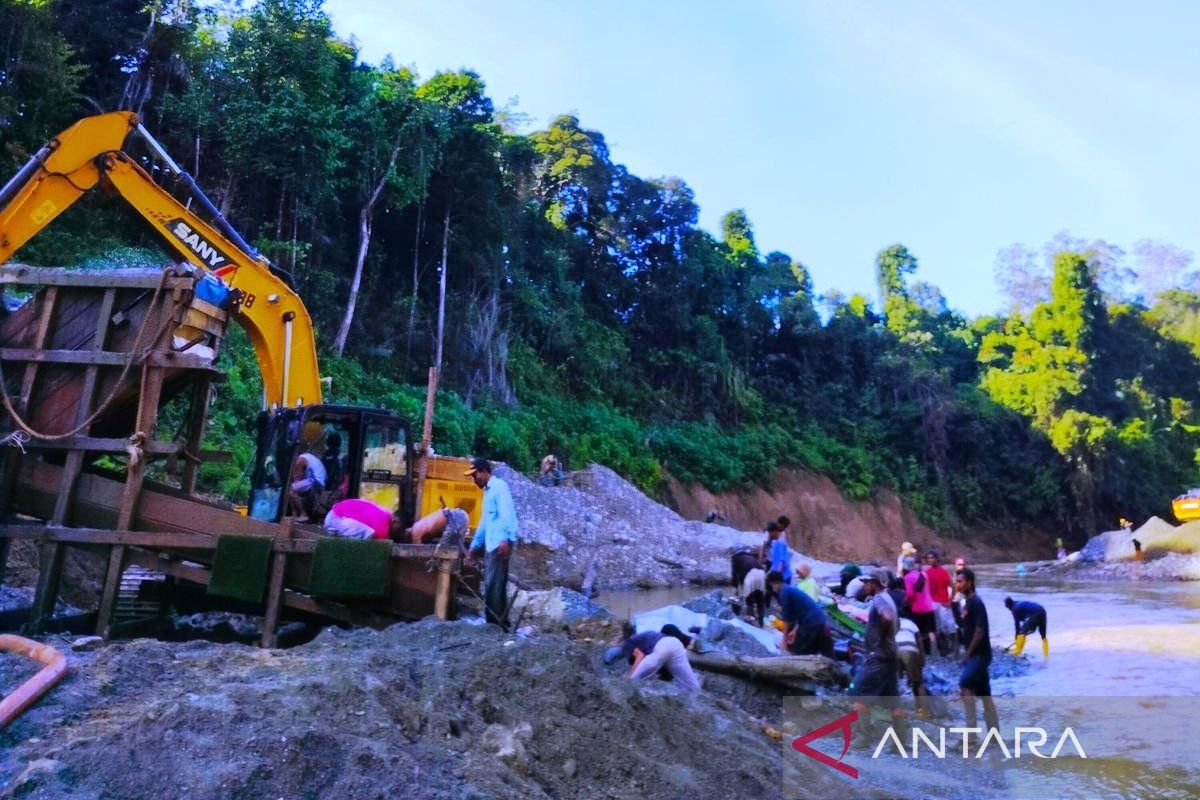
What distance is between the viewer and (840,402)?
46125 mm

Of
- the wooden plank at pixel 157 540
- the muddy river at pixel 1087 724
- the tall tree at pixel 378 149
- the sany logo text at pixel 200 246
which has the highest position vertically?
the tall tree at pixel 378 149

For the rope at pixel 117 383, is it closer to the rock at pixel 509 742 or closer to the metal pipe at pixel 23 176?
the metal pipe at pixel 23 176

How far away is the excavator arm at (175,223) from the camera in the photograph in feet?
26.9

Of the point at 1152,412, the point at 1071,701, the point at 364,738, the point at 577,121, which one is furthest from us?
the point at 1152,412

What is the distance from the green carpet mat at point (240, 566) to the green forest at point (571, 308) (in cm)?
962

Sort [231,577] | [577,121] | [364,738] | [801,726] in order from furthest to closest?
[577,121]
[801,726]
[231,577]
[364,738]

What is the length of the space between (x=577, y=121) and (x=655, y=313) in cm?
910

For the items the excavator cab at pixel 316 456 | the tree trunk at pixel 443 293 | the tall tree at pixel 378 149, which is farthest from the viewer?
the tree trunk at pixel 443 293

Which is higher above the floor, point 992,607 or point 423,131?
point 423,131

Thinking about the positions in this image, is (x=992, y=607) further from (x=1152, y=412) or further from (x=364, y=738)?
(x=1152, y=412)

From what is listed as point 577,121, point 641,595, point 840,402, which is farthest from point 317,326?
point 840,402

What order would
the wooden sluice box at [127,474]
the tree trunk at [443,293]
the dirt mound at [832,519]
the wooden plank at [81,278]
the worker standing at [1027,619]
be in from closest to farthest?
the wooden sluice box at [127,474]
the wooden plank at [81,278]
the worker standing at [1027,619]
the tree trunk at [443,293]
the dirt mound at [832,519]

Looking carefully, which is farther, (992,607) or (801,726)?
(992,607)

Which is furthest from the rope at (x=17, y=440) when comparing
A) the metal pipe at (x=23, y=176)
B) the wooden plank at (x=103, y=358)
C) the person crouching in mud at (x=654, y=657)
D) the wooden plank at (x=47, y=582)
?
the person crouching in mud at (x=654, y=657)
